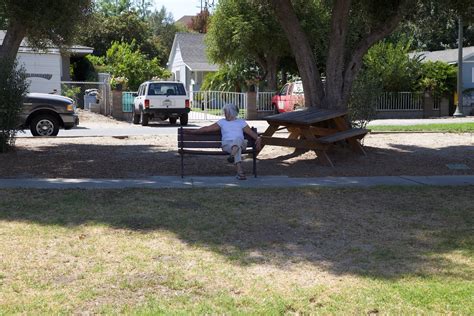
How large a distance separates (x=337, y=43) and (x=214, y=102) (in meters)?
17.9

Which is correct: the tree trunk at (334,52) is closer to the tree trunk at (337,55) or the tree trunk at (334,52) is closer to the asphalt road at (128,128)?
the tree trunk at (337,55)

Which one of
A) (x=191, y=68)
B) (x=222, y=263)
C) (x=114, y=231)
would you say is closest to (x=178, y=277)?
(x=222, y=263)

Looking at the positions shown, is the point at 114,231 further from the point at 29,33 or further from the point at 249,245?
the point at 29,33

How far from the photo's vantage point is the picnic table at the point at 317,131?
1177 cm

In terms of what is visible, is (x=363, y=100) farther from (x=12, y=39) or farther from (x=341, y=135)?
(x=12, y=39)

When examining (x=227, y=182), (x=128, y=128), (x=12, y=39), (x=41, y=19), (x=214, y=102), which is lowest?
(x=227, y=182)

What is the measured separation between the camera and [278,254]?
19.5 feet

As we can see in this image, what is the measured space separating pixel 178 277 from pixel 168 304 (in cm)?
60

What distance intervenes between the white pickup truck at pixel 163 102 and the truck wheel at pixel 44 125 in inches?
284

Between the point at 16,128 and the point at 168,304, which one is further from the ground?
the point at 16,128

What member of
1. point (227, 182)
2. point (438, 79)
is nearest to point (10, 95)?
point (227, 182)

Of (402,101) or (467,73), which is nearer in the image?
(402,101)

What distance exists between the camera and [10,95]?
39.9 ft

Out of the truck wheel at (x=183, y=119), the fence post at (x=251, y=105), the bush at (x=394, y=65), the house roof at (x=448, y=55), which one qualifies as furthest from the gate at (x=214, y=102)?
the house roof at (x=448, y=55)
